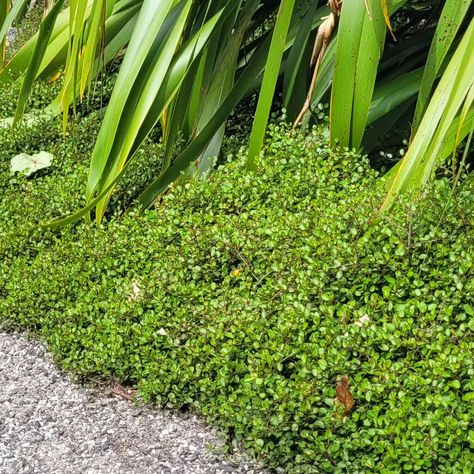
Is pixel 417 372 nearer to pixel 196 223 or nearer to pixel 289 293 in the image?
pixel 289 293

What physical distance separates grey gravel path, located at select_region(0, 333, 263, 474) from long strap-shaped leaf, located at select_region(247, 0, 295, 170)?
1044mm

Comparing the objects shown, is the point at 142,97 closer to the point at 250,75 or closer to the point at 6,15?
the point at 250,75

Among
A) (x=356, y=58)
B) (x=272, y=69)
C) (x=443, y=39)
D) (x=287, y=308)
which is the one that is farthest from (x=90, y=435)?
(x=443, y=39)

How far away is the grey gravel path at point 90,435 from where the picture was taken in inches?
103

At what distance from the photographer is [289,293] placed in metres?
2.72

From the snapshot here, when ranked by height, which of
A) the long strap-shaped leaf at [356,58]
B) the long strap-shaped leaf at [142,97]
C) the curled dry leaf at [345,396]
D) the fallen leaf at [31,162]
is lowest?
the fallen leaf at [31,162]

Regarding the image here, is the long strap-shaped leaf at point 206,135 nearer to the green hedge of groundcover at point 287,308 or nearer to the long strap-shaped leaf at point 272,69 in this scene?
the green hedge of groundcover at point 287,308

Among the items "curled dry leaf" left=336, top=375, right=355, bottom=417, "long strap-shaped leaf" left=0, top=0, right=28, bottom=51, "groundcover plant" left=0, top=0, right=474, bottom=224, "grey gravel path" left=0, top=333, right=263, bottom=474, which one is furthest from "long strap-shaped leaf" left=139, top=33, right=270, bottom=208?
"curled dry leaf" left=336, top=375, right=355, bottom=417

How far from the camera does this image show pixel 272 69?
3.01m

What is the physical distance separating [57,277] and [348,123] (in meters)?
1.23

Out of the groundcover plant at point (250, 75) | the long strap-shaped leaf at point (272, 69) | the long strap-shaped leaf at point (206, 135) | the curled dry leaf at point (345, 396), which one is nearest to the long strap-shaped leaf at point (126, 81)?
the groundcover plant at point (250, 75)

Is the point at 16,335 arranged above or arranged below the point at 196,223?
below

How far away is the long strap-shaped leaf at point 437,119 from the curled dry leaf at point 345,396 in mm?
546

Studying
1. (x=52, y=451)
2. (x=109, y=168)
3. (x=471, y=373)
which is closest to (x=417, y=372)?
(x=471, y=373)
